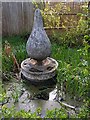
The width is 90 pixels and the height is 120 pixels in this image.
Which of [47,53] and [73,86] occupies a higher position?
[47,53]

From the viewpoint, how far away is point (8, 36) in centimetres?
595

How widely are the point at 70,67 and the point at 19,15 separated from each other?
8.13ft

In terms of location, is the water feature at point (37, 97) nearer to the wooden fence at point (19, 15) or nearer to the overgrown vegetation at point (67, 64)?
the overgrown vegetation at point (67, 64)

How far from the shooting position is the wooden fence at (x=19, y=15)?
5.69m

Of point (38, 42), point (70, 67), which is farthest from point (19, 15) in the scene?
point (70, 67)

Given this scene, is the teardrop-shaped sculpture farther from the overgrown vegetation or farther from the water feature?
the water feature

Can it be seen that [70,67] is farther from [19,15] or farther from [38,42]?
[19,15]

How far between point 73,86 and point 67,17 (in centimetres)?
245

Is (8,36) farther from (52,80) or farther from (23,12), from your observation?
(52,80)

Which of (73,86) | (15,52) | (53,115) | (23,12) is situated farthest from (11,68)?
(23,12)

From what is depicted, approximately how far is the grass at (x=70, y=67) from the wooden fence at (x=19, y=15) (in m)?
0.59

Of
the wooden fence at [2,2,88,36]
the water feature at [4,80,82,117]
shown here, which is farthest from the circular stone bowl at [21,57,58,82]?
the wooden fence at [2,2,88,36]

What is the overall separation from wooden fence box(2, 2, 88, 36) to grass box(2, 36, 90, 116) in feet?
1.94

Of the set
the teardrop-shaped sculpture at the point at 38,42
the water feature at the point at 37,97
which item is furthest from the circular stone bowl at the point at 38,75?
the teardrop-shaped sculpture at the point at 38,42
